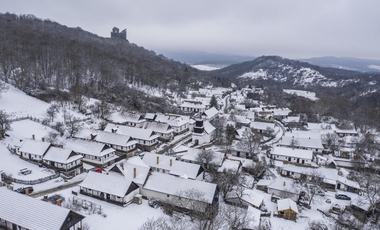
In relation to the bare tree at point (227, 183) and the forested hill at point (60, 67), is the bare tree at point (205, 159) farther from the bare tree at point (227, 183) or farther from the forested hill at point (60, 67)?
the forested hill at point (60, 67)

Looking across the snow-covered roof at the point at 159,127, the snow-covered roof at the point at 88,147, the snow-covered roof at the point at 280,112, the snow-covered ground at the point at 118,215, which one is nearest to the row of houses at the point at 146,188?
the snow-covered ground at the point at 118,215

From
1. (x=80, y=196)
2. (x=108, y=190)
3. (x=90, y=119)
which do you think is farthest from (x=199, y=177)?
(x=90, y=119)

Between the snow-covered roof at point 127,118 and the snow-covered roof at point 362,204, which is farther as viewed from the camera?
the snow-covered roof at point 127,118

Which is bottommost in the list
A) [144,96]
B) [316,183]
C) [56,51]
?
[316,183]

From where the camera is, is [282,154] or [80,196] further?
[282,154]

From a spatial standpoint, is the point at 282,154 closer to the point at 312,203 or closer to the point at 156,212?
the point at 312,203

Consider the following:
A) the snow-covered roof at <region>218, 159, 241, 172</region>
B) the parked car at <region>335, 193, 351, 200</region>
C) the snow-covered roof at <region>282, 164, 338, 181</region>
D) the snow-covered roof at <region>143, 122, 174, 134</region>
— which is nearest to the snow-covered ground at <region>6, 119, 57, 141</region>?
the snow-covered roof at <region>143, 122, 174, 134</region>

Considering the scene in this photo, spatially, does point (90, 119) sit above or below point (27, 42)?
below
